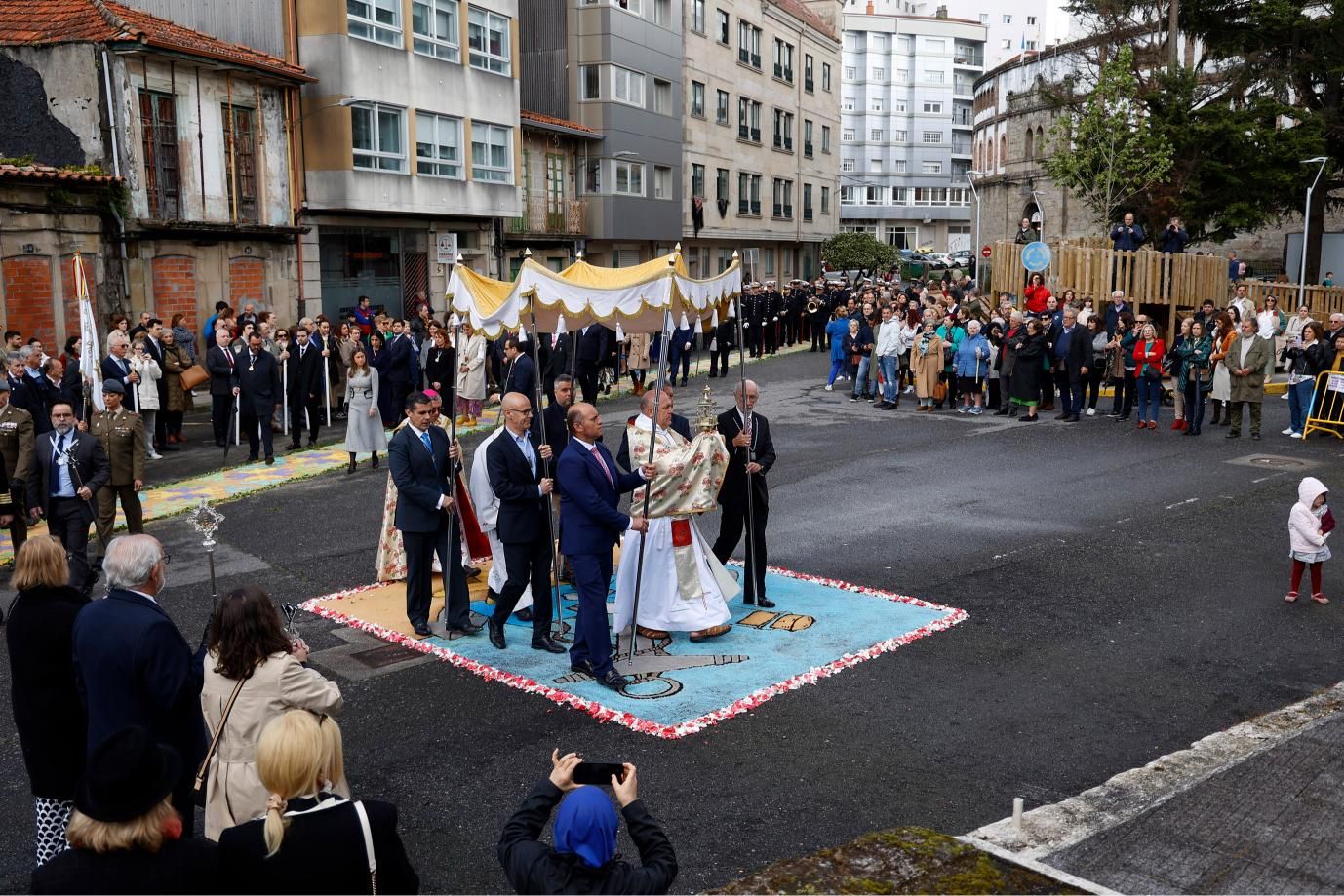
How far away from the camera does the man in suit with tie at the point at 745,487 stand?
10.6 m

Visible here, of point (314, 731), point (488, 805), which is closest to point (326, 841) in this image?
point (314, 731)

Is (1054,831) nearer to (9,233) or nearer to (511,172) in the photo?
(9,233)

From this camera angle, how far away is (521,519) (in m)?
9.23

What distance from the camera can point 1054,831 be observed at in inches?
250

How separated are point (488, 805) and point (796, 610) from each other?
433cm

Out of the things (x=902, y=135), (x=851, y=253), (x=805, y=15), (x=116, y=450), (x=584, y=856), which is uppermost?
(x=805, y=15)

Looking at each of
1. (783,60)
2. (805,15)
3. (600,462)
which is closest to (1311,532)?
(600,462)

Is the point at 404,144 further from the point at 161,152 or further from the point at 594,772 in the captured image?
the point at 594,772

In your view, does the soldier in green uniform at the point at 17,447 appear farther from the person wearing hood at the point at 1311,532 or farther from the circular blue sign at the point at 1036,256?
the circular blue sign at the point at 1036,256

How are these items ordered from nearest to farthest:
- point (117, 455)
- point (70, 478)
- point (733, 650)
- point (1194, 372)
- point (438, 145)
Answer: point (733, 650), point (70, 478), point (117, 455), point (1194, 372), point (438, 145)

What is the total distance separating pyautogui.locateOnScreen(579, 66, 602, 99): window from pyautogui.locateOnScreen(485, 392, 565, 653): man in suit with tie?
3262cm

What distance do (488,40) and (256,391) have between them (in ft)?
60.7

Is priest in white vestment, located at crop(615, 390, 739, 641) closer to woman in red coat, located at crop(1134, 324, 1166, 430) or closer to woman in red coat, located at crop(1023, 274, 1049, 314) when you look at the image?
woman in red coat, located at crop(1134, 324, 1166, 430)

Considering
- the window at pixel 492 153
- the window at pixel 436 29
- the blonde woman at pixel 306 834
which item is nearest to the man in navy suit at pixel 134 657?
the blonde woman at pixel 306 834
